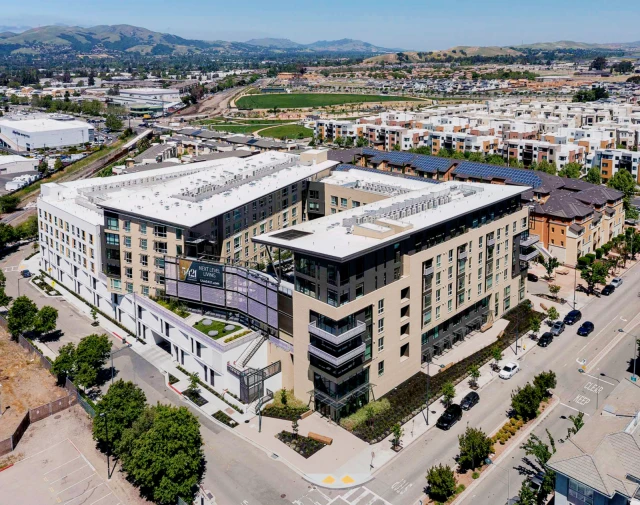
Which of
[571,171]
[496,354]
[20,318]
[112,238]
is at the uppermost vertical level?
[571,171]

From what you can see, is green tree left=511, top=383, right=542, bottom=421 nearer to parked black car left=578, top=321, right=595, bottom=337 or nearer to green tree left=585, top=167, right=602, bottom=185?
parked black car left=578, top=321, right=595, bottom=337

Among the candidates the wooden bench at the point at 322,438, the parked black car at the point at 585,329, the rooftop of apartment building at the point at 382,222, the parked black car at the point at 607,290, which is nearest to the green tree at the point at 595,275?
the parked black car at the point at 607,290

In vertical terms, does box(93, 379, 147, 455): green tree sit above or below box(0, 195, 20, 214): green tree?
below

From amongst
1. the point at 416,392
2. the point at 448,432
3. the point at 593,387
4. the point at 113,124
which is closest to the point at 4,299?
the point at 416,392

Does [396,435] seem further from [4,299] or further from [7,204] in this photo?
[7,204]

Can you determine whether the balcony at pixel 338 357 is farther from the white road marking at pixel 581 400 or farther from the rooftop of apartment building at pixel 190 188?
the white road marking at pixel 581 400

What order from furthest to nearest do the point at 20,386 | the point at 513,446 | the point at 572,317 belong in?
1. the point at 572,317
2. the point at 20,386
3. the point at 513,446

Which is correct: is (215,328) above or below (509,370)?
above

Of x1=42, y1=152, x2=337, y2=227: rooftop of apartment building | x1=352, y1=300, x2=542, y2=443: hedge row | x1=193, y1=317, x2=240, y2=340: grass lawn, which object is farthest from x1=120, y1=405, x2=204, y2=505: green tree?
x1=42, y1=152, x2=337, y2=227: rooftop of apartment building
